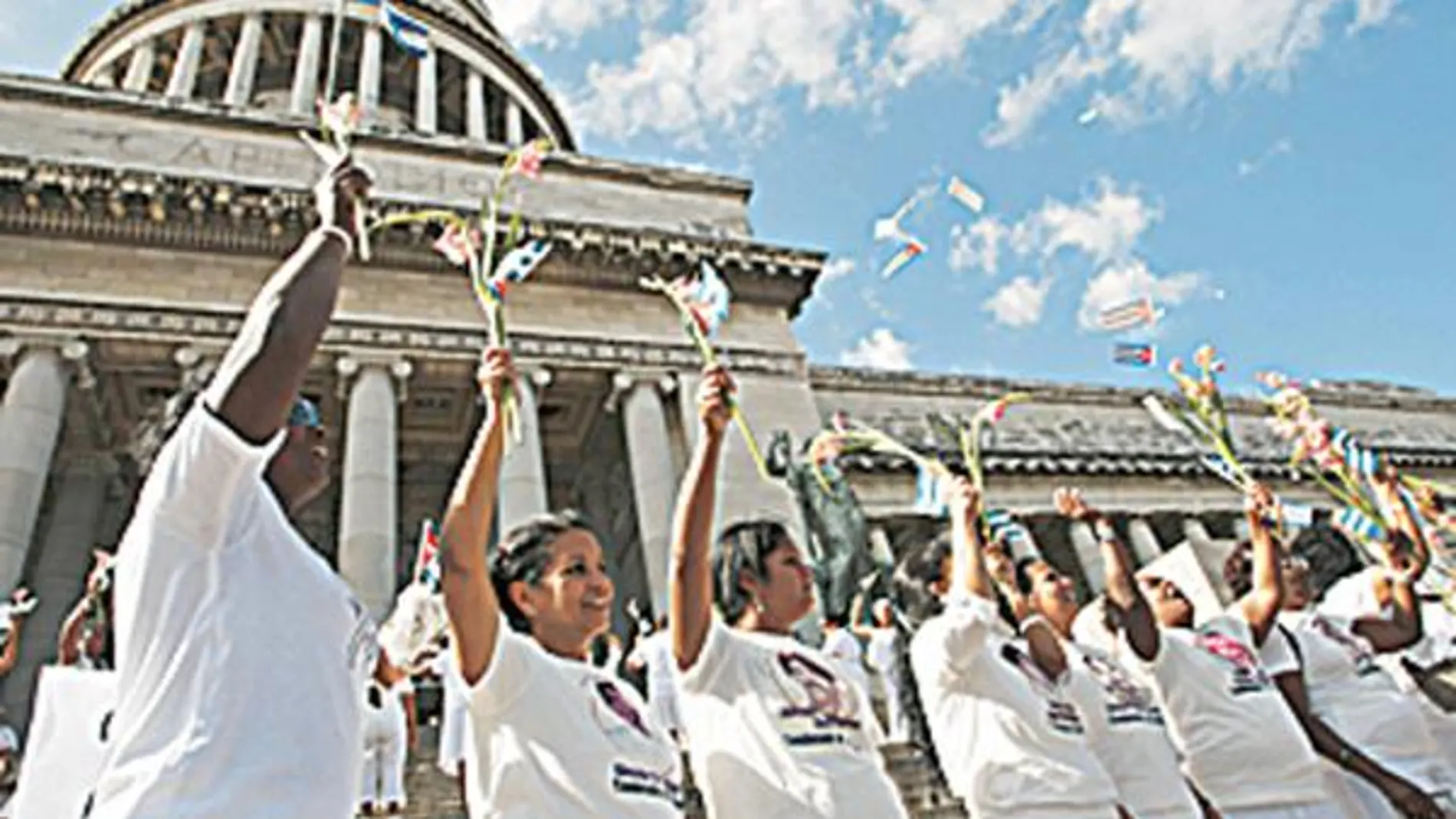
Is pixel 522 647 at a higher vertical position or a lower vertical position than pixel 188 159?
lower

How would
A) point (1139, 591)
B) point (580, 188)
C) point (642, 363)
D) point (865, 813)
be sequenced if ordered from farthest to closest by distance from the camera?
point (580, 188) → point (642, 363) → point (1139, 591) → point (865, 813)

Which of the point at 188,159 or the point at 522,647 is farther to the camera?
the point at 188,159

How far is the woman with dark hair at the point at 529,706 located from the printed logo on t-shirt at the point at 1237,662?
3.37 m

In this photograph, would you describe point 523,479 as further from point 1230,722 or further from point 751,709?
point 751,709

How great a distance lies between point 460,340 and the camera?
19.4m

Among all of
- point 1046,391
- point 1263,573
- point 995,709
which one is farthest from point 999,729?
point 1046,391

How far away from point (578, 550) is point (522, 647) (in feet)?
1.69

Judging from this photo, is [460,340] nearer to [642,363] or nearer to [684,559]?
[642,363]

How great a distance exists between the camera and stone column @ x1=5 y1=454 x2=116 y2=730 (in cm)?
1700

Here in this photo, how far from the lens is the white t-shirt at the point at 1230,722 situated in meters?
4.79

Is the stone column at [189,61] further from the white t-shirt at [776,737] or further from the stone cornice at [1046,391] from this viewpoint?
the white t-shirt at [776,737]

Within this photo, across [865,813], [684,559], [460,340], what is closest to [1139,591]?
[865,813]

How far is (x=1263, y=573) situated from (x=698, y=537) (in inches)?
151

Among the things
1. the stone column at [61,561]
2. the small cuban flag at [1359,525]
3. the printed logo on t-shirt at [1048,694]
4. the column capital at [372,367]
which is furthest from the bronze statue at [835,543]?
the stone column at [61,561]
